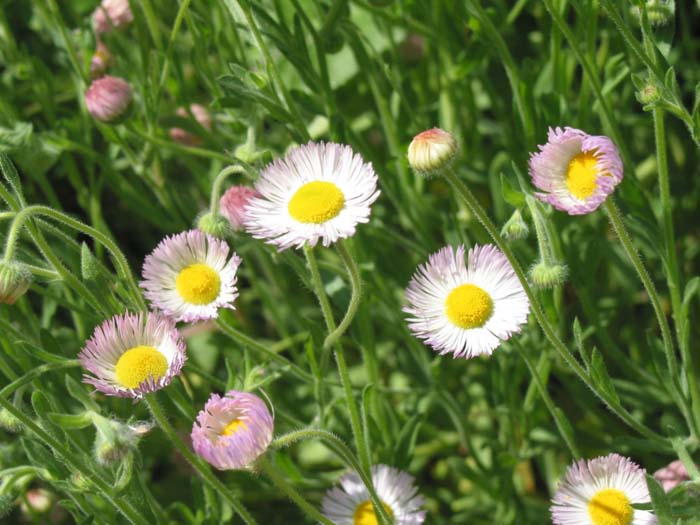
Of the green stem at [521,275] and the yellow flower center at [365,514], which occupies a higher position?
the green stem at [521,275]

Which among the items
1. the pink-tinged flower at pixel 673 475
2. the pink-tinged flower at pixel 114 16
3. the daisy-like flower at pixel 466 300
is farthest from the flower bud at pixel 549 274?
the pink-tinged flower at pixel 114 16

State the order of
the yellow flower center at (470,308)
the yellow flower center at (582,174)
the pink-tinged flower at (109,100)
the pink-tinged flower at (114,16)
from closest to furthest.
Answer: the yellow flower center at (582,174), the yellow flower center at (470,308), the pink-tinged flower at (109,100), the pink-tinged flower at (114,16)

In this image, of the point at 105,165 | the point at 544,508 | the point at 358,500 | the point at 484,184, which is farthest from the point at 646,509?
the point at 105,165

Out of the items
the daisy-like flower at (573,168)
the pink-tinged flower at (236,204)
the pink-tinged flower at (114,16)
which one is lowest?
the pink-tinged flower at (236,204)

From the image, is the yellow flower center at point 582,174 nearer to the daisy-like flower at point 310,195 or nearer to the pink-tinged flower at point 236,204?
the daisy-like flower at point 310,195

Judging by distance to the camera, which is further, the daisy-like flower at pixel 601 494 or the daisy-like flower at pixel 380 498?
the daisy-like flower at pixel 380 498

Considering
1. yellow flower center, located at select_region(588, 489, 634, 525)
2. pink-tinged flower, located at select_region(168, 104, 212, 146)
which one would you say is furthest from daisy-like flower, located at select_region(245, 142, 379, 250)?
pink-tinged flower, located at select_region(168, 104, 212, 146)

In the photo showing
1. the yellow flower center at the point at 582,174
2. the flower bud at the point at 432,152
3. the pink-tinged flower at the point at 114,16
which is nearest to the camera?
the flower bud at the point at 432,152

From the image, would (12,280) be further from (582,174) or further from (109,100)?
(582,174)
